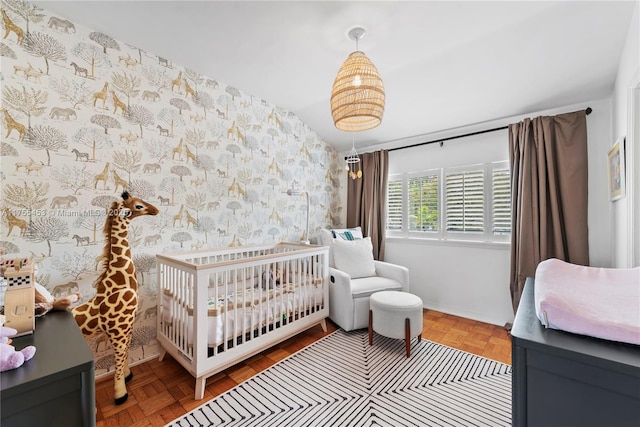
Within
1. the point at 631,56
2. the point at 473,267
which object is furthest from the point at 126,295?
the point at 631,56

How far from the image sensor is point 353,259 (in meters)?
2.89

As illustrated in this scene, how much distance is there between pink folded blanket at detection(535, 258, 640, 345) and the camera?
27.0 inches

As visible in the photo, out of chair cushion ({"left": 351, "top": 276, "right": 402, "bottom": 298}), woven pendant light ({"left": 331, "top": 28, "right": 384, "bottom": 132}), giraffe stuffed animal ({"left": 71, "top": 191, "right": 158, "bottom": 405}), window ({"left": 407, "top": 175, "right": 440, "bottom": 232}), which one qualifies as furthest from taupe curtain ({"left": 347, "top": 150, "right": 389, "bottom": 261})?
giraffe stuffed animal ({"left": 71, "top": 191, "right": 158, "bottom": 405})

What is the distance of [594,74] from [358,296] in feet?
8.50

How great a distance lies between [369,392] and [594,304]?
1359 millimetres

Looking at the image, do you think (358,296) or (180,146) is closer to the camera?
(180,146)

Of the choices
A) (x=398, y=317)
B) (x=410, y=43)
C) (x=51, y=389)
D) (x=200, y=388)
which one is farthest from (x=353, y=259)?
(x=51, y=389)

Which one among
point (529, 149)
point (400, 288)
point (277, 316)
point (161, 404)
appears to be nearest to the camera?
point (161, 404)

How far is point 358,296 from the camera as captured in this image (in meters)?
2.50

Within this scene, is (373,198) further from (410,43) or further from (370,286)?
(410,43)

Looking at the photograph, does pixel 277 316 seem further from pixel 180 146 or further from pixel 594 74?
pixel 594 74

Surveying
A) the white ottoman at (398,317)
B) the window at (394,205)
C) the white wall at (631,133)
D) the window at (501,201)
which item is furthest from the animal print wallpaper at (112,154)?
the white wall at (631,133)

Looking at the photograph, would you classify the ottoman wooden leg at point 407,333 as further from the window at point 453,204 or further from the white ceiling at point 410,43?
the white ceiling at point 410,43

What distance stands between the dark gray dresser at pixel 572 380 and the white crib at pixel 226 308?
1.50 metres
